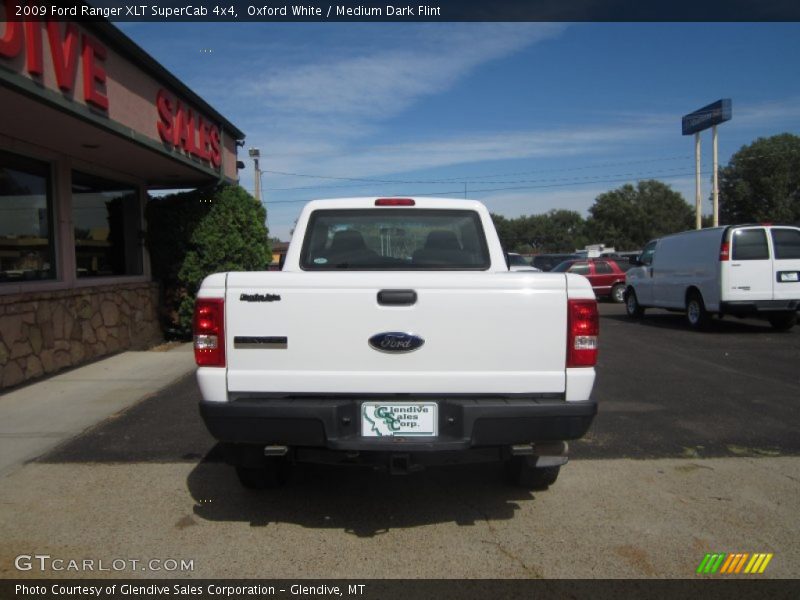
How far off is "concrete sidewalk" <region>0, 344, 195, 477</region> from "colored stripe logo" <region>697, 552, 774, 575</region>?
4.75m

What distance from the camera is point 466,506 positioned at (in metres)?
4.00

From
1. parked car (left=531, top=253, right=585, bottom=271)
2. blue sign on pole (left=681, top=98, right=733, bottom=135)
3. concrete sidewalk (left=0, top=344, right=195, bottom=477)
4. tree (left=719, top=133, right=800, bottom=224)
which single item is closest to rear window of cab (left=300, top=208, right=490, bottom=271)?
concrete sidewalk (left=0, top=344, right=195, bottom=477)

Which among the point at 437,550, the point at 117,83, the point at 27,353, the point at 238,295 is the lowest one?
the point at 437,550

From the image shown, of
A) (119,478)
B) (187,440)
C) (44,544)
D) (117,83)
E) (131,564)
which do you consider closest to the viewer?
(131,564)

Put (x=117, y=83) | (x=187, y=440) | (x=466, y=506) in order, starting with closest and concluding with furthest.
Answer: (x=466, y=506) → (x=187, y=440) → (x=117, y=83)

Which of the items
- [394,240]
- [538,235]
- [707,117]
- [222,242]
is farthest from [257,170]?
[538,235]

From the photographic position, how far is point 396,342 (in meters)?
3.31

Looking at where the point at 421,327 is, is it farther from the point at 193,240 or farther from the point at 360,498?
the point at 193,240

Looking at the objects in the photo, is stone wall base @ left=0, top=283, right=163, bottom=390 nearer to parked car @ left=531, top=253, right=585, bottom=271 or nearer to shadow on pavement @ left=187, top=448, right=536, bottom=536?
shadow on pavement @ left=187, top=448, right=536, bottom=536

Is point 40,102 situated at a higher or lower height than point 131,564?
higher

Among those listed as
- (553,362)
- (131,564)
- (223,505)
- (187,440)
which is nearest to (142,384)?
(187,440)

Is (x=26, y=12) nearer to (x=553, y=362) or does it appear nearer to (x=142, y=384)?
(x=142, y=384)

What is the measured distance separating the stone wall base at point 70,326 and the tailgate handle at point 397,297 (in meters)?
5.77

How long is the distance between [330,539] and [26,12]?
17.3 ft
